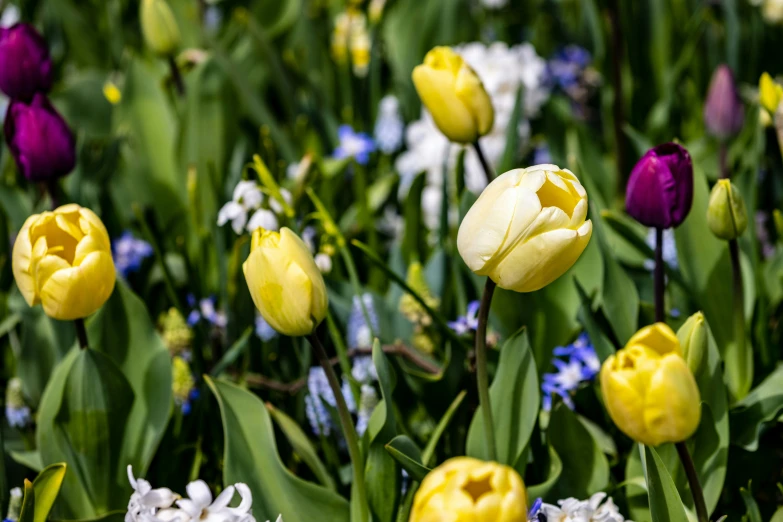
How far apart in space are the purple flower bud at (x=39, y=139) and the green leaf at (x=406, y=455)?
0.66m

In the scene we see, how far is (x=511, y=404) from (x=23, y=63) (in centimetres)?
87

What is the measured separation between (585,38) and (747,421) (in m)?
1.36

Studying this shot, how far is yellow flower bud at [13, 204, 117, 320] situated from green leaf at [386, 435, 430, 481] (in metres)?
0.35

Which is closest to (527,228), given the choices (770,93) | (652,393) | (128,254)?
(652,393)

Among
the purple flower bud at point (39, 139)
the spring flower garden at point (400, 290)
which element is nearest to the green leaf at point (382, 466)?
the spring flower garden at point (400, 290)

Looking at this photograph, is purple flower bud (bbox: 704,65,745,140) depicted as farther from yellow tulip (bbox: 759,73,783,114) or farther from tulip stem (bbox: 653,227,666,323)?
tulip stem (bbox: 653,227,666,323)

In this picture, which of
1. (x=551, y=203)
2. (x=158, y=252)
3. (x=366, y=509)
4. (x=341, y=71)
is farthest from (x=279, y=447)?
(x=341, y=71)

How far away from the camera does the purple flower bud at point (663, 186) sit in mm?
970

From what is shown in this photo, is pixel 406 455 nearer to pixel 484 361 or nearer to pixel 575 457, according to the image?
pixel 484 361

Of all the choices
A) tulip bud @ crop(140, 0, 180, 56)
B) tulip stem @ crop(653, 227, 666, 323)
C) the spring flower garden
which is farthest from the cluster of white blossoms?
tulip stem @ crop(653, 227, 666, 323)

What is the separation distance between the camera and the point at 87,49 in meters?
2.30

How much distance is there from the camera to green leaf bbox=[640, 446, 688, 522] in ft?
2.68

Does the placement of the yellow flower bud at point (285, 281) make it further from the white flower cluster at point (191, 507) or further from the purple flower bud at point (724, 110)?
the purple flower bud at point (724, 110)

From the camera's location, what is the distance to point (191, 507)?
0.84 metres
